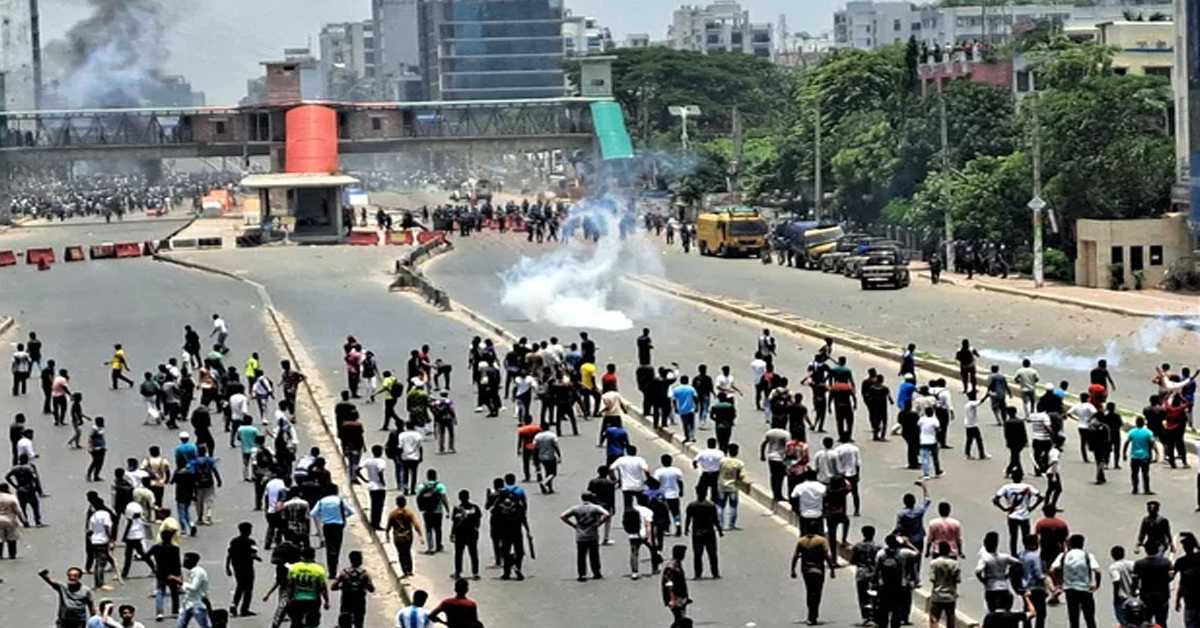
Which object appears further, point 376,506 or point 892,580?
point 376,506

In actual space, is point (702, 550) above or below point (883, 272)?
above

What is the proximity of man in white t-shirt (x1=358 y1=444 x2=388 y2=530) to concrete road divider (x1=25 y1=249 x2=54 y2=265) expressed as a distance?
230 feet

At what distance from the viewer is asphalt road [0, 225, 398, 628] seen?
84.9 ft

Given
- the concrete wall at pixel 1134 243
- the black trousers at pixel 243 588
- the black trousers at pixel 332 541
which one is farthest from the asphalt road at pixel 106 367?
the concrete wall at pixel 1134 243

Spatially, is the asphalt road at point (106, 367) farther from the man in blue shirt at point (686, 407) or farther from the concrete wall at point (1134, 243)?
the concrete wall at point (1134, 243)

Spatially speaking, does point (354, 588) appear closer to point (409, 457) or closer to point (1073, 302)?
point (409, 457)

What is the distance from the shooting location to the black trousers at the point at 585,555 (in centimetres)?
2414

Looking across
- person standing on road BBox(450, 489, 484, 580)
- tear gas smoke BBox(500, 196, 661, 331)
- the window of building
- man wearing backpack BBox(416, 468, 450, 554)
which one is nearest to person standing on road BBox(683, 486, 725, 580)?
person standing on road BBox(450, 489, 484, 580)

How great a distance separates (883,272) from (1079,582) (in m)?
49.8

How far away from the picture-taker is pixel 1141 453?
92.0 feet

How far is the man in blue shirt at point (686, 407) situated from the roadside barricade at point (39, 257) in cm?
6530

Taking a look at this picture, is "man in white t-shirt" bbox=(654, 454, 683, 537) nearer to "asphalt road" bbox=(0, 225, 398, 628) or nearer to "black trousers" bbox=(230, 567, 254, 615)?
"asphalt road" bbox=(0, 225, 398, 628)

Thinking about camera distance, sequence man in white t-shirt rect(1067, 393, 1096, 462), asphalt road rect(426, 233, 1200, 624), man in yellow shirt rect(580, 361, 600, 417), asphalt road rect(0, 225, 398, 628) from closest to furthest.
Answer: asphalt road rect(0, 225, 398, 628), asphalt road rect(426, 233, 1200, 624), man in white t-shirt rect(1067, 393, 1096, 462), man in yellow shirt rect(580, 361, 600, 417)

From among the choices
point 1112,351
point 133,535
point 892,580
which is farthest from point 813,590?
point 1112,351
